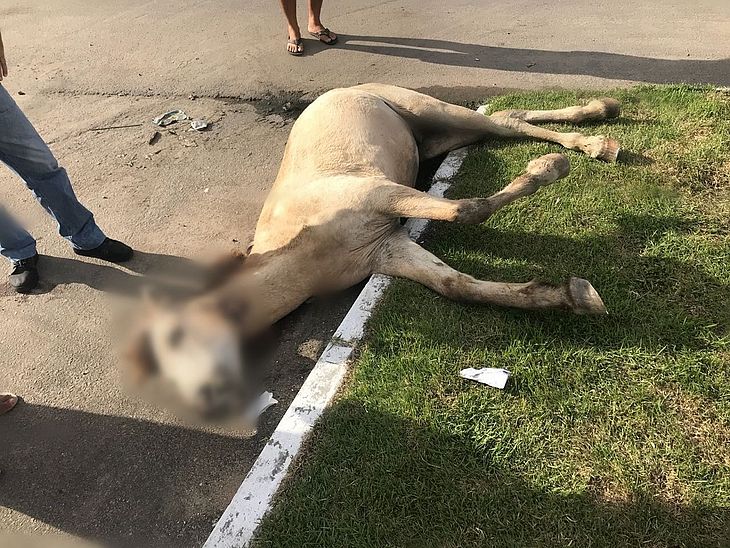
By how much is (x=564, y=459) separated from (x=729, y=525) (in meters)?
0.65

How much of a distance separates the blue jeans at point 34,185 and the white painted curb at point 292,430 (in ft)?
7.35

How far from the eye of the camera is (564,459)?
2643mm

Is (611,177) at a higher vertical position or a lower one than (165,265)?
higher

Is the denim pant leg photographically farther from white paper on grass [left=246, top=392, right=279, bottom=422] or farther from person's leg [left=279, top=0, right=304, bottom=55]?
person's leg [left=279, top=0, right=304, bottom=55]

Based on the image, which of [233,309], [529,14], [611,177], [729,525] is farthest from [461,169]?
[529,14]

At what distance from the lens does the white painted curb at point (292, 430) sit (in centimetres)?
266

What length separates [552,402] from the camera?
9.41 ft

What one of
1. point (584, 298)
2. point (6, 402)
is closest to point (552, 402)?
point (584, 298)

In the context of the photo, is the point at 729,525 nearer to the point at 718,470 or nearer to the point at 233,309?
the point at 718,470

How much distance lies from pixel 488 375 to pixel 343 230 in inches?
49.8

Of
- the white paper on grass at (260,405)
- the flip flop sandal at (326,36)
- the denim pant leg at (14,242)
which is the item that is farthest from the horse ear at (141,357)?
the flip flop sandal at (326,36)

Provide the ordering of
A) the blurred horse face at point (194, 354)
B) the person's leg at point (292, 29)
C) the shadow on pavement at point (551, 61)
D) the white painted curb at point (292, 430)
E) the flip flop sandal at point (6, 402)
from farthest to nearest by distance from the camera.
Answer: the person's leg at point (292, 29), the shadow on pavement at point (551, 61), the flip flop sandal at point (6, 402), the blurred horse face at point (194, 354), the white painted curb at point (292, 430)

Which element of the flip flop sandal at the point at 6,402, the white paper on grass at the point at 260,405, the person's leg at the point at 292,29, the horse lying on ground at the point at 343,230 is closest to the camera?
the horse lying on ground at the point at 343,230

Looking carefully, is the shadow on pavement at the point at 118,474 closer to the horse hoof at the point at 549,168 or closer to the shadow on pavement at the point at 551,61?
the horse hoof at the point at 549,168
